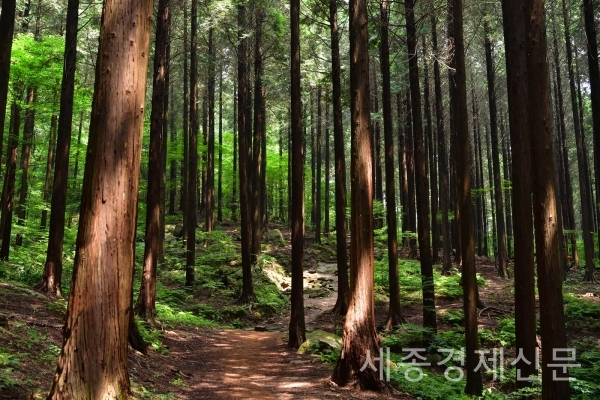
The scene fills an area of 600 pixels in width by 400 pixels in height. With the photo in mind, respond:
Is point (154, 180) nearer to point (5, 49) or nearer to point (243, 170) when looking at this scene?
point (5, 49)

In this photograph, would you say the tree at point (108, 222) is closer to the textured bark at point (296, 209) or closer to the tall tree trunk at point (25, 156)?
the textured bark at point (296, 209)

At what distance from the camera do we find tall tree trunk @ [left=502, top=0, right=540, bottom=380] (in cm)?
803

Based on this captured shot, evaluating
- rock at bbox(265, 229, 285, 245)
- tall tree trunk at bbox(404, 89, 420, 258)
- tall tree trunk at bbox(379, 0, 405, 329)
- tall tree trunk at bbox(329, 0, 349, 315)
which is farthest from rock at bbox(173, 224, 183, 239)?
tall tree trunk at bbox(379, 0, 405, 329)

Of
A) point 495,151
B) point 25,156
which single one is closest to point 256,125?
point 25,156

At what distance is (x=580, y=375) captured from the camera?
8789 millimetres

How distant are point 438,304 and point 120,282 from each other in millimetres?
15109

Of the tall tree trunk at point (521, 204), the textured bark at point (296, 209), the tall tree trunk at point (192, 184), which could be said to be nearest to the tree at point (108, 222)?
the textured bark at point (296, 209)

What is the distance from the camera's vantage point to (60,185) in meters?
10.2

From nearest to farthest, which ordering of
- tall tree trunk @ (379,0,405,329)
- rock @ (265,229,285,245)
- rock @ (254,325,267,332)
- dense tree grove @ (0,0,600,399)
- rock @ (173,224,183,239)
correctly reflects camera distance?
dense tree grove @ (0,0,600,399)
tall tree trunk @ (379,0,405,329)
rock @ (254,325,267,332)
rock @ (173,224,183,239)
rock @ (265,229,285,245)

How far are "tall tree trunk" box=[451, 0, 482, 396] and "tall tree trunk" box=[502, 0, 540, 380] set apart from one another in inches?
43.2

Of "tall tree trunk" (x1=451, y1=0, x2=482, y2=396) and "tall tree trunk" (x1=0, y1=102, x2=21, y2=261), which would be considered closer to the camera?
"tall tree trunk" (x1=451, y1=0, x2=482, y2=396)

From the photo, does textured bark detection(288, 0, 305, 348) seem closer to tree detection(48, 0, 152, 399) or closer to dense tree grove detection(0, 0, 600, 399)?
dense tree grove detection(0, 0, 600, 399)

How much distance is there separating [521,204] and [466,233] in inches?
64.2

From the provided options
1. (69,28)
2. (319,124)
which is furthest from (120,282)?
(319,124)
